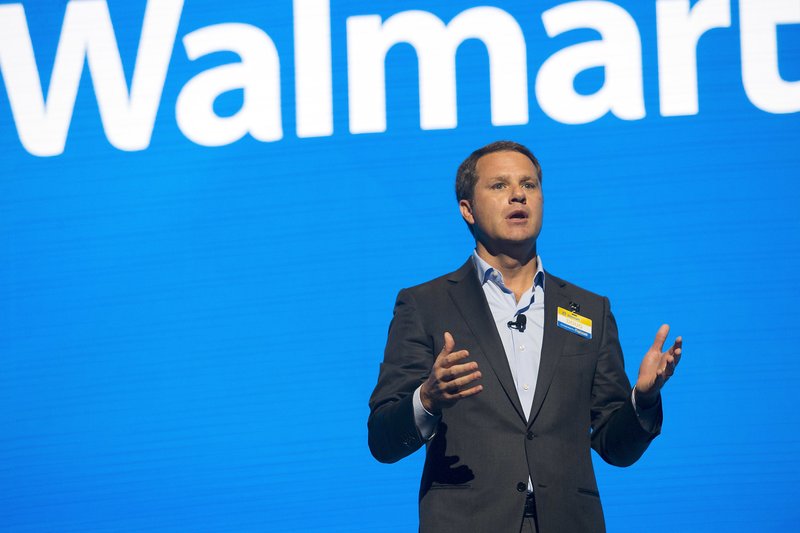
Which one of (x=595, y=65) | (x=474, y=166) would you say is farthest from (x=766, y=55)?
(x=474, y=166)

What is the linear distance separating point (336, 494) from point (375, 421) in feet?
3.96

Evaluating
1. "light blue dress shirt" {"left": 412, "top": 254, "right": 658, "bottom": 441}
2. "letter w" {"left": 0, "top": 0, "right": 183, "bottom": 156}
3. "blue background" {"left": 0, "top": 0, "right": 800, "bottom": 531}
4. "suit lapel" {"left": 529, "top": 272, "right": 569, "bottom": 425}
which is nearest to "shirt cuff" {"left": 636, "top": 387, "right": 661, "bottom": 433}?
"light blue dress shirt" {"left": 412, "top": 254, "right": 658, "bottom": 441}

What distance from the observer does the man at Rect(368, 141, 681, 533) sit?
6.27ft

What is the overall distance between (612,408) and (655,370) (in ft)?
0.82

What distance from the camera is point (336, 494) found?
3.11 metres

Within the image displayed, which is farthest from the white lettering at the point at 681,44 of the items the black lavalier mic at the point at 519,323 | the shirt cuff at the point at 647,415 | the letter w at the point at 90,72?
the letter w at the point at 90,72

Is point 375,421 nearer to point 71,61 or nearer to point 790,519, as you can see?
point 790,519

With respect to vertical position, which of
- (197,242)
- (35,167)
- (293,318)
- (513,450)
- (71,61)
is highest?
(71,61)

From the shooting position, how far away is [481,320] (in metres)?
2.05

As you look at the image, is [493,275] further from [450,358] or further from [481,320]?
[450,358]

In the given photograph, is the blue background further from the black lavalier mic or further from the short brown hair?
the black lavalier mic

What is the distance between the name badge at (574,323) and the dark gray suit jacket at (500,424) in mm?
14

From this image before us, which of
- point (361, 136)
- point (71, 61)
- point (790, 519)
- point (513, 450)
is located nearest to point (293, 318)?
point (361, 136)

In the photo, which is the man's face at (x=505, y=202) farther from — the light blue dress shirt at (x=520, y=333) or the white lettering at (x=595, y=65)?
the white lettering at (x=595, y=65)
